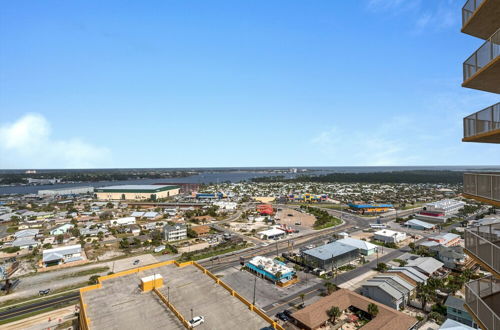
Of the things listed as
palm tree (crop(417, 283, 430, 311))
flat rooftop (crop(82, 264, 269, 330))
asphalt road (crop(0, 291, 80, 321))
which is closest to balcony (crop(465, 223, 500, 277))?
flat rooftop (crop(82, 264, 269, 330))

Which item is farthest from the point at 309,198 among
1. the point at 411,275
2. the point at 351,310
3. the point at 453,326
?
the point at 453,326

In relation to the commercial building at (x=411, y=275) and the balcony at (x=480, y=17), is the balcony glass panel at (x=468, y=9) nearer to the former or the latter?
the balcony at (x=480, y=17)

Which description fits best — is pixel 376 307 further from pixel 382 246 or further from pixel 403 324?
pixel 382 246

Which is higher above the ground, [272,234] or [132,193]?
[132,193]

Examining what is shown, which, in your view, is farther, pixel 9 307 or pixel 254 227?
pixel 254 227

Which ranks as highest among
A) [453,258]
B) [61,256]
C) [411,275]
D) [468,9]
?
[468,9]

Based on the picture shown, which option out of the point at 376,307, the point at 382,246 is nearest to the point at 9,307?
the point at 376,307

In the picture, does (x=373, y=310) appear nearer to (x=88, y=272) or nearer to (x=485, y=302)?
(x=485, y=302)

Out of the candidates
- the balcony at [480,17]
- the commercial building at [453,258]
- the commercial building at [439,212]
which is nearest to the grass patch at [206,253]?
the commercial building at [453,258]
